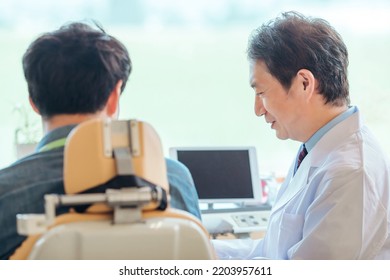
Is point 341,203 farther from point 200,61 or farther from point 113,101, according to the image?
point 200,61

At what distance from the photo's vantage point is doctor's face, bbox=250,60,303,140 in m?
1.57

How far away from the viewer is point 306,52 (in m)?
1.53

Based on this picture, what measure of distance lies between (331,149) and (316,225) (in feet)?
0.73

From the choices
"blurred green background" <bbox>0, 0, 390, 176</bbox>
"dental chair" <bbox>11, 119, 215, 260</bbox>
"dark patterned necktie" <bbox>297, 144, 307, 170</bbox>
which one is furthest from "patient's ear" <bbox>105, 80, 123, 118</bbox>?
"blurred green background" <bbox>0, 0, 390, 176</bbox>

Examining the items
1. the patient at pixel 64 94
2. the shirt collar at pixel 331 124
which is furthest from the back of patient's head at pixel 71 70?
the shirt collar at pixel 331 124

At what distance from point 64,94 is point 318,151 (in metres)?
0.72

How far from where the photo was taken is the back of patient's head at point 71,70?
1150 millimetres

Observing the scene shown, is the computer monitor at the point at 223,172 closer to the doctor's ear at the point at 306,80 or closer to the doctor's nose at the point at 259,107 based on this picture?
the doctor's nose at the point at 259,107

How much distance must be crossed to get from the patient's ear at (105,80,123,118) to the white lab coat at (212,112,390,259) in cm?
56

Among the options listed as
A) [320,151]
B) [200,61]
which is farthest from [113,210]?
[200,61]
